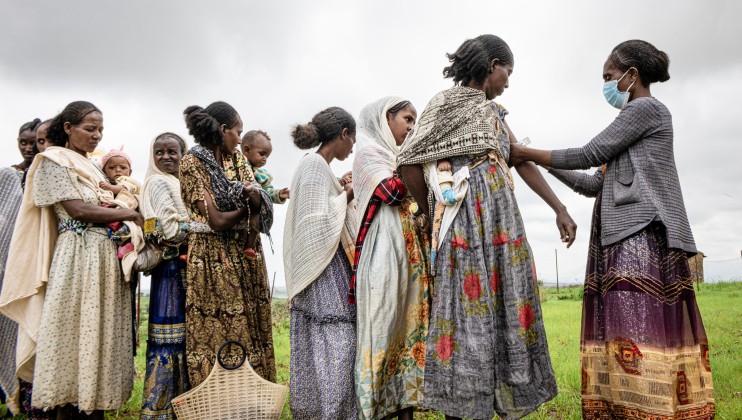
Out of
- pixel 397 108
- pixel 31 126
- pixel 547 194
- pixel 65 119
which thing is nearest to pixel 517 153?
pixel 547 194

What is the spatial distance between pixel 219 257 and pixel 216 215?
344mm

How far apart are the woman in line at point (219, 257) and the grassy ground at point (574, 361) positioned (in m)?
1.13

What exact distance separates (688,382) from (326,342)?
7.58 feet

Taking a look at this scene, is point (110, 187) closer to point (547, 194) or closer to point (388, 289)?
point (388, 289)

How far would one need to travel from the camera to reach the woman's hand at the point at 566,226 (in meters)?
3.42

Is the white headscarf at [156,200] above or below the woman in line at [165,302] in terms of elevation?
above

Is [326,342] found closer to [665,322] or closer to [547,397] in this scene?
[547,397]

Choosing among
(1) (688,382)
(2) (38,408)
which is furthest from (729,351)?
(2) (38,408)

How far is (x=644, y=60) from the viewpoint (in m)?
3.39

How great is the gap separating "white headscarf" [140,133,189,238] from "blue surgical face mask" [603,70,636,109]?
3174mm

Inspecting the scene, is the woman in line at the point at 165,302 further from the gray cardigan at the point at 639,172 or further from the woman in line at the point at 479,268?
the gray cardigan at the point at 639,172

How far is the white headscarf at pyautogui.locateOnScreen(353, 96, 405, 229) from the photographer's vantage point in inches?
152

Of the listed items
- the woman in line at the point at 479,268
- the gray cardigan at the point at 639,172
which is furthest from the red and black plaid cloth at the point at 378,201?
the gray cardigan at the point at 639,172

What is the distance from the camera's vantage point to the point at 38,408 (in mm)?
3947
